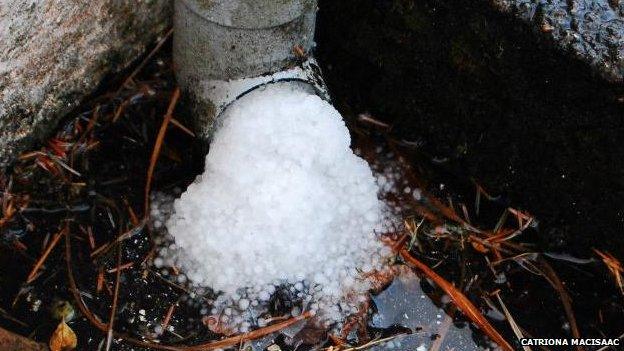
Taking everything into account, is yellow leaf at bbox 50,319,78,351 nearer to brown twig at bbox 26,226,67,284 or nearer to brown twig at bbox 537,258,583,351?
brown twig at bbox 26,226,67,284

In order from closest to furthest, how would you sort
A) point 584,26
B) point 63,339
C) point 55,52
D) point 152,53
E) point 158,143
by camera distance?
point 584,26, point 63,339, point 55,52, point 158,143, point 152,53

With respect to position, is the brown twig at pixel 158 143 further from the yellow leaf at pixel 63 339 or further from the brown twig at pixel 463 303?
the brown twig at pixel 463 303

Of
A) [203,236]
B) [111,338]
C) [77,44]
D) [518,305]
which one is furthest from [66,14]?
[518,305]

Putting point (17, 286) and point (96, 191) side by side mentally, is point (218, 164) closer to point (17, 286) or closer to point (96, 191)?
point (96, 191)

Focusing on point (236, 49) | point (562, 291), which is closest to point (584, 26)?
point (562, 291)

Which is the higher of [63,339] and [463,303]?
[463,303]

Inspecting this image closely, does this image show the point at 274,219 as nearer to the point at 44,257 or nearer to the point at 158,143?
the point at 158,143

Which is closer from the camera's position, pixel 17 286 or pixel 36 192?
pixel 17 286
